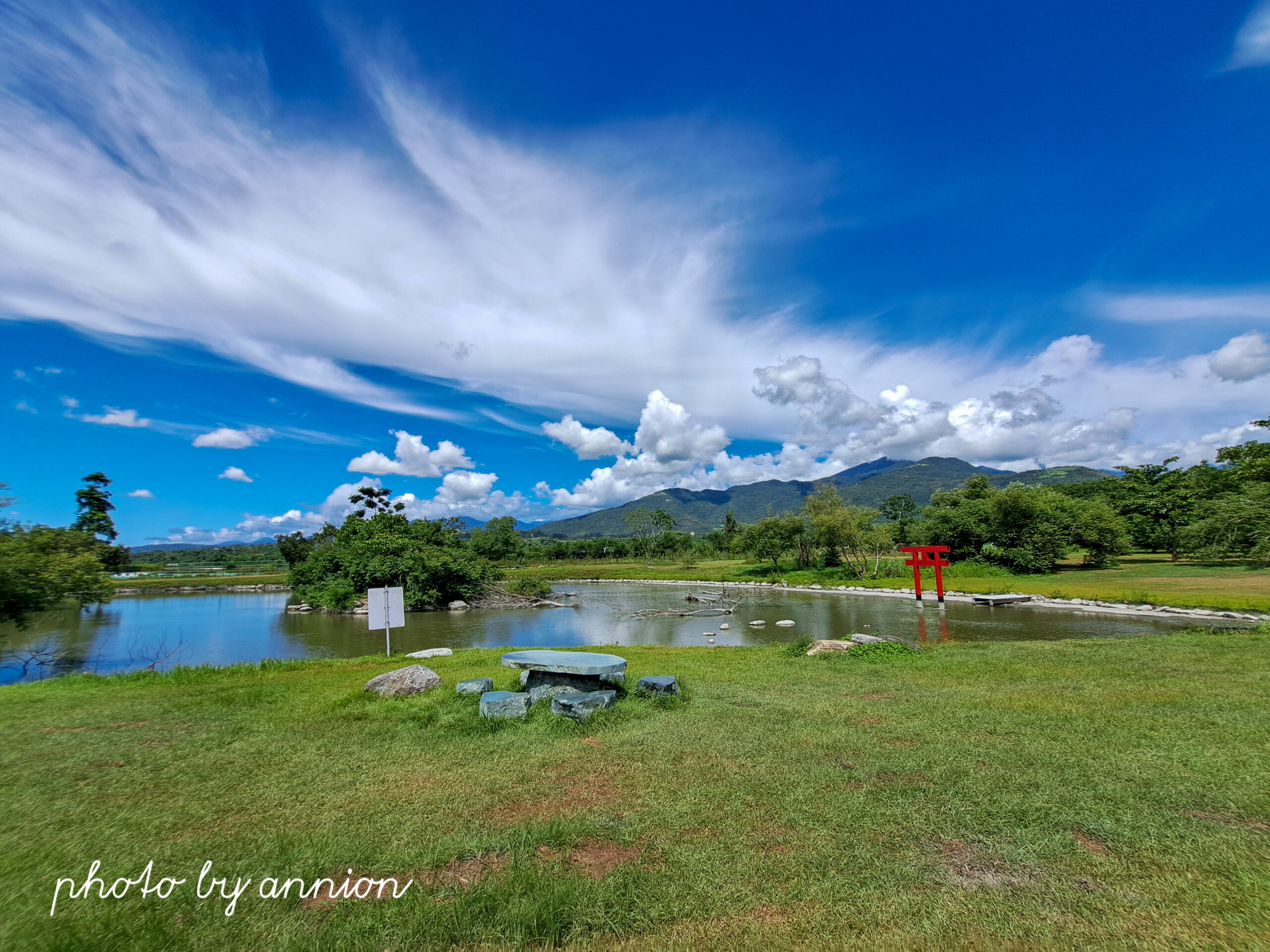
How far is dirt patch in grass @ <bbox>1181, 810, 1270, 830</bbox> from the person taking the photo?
4570 millimetres

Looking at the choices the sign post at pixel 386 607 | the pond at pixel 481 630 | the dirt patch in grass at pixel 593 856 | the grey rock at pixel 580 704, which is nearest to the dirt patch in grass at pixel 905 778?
the dirt patch in grass at pixel 593 856

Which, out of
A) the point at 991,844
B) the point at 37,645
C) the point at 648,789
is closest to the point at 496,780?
the point at 648,789

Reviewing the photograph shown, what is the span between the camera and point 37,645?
83.8 ft

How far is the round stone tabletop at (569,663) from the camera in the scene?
31.2 feet

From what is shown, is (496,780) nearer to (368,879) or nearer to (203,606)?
(368,879)

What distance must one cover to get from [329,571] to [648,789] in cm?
4670

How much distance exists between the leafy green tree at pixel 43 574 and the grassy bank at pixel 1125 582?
42.5 metres

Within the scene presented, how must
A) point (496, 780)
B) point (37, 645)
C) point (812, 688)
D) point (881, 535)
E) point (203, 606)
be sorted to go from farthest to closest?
point (881, 535), point (203, 606), point (37, 645), point (812, 688), point (496, 780)

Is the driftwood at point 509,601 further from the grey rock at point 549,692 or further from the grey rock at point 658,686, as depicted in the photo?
the grey rock at point 658,686

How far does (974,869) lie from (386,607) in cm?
1578

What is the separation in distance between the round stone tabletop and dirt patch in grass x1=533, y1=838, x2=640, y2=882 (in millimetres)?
4814

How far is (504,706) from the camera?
851cm

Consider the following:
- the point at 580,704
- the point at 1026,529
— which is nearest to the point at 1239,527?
the point at 580,704

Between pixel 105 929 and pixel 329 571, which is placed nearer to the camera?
pixel 105 929
